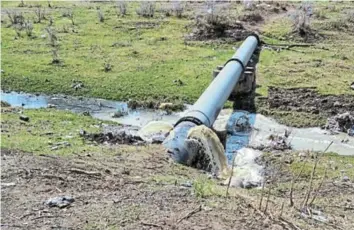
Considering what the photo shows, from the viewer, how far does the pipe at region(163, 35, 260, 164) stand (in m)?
9.42

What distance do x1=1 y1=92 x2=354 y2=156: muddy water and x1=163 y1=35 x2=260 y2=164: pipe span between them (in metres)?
1.00

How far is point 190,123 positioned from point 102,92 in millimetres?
6117

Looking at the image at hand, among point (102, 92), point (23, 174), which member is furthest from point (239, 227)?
point (102, 92)

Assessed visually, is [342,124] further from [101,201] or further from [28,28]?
[28,28]

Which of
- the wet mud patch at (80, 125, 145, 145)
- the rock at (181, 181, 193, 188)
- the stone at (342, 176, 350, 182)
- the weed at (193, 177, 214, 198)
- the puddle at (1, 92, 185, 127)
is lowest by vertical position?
the puddle at (1, 92, 185, 127)

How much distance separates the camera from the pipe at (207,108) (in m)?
9.42

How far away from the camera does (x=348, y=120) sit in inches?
543

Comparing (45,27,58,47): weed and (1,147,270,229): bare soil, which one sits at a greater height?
(1,147,270,229): bare soil

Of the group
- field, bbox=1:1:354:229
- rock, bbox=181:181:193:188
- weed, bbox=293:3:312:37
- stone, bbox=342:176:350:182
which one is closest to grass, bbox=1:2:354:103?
field, bbox=1:1:354:229

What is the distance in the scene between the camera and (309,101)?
15.6 metres

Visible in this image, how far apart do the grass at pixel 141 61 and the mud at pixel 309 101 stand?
1.51 ft

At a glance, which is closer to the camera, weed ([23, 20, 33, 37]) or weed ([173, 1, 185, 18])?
weed ([23, 20, 33, 37])

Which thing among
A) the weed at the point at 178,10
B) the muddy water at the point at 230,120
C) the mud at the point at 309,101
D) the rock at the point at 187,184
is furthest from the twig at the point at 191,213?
the weed at the point at 178,10

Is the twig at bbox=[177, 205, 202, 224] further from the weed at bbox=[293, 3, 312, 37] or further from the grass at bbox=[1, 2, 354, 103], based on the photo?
the weed at bbox=[293, 3, 312, 37]
